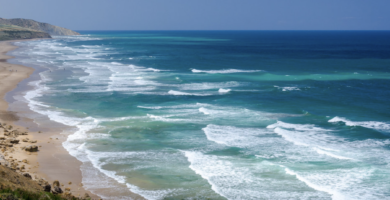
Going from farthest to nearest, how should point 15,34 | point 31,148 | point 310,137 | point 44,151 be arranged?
point 15,34 → point 310,137 → point 44,151 → point 31,148

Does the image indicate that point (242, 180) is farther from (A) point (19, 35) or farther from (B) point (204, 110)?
(A) point (19, 35)

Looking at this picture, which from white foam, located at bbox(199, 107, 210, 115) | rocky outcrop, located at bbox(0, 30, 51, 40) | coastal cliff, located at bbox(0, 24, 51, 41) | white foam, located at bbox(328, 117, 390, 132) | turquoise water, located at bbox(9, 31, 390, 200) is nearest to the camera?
turquoise water, located at bbox(9, 31, 390, 200)

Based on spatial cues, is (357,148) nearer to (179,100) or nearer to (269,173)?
(269,173)

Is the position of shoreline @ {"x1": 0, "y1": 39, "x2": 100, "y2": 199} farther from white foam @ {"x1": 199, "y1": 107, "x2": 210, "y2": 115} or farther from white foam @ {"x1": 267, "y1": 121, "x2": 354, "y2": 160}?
white foam @ {"x1": 267, "y1": 121, "x2": 354, "y2": 160}

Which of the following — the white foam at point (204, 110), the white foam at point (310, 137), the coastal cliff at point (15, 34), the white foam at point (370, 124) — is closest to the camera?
the white foam at point (310, 137)

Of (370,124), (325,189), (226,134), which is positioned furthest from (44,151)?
(370,124)

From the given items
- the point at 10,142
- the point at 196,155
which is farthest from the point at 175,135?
the point at 10,142

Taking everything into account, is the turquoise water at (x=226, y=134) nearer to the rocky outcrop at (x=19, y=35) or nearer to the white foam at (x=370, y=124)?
the white foam at (x=370, y=124)

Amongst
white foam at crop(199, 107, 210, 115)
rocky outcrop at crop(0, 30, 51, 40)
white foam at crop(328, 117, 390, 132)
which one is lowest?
white foam at crop(199, 107, 210, 115)

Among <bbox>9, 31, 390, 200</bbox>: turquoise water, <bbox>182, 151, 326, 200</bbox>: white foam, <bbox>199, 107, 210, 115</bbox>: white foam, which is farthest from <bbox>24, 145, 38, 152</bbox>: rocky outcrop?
<bbox>199, 107, 210, 115</bbox>: white foam

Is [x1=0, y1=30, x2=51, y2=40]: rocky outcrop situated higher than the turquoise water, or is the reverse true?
[x1=0, y1=30, x2=51, y2=40]: rocky outcrop

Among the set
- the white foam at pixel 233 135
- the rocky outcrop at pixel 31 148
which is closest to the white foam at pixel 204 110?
the white foam at pixel 233 135
